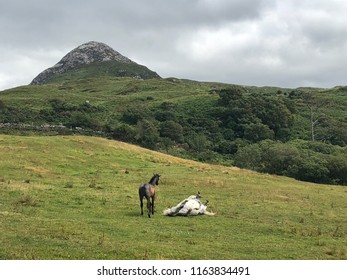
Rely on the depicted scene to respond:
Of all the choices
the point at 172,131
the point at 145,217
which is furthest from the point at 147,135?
the point at 145,217

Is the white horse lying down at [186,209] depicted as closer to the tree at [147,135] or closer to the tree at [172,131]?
the tree at [147,135]

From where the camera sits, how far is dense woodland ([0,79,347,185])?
Answer: 7356cm

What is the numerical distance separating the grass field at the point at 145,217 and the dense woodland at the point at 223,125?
3005 cm

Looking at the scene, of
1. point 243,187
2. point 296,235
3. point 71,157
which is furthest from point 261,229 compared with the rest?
point 71,157

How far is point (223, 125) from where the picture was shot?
122m

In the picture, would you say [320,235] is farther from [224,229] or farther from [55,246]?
[55,246]

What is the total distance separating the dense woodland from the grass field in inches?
1183

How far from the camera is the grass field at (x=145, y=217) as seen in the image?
14664 millimetres

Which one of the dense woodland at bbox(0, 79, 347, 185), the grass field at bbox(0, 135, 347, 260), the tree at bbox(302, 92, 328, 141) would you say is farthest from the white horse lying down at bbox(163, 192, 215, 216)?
the tree at bbox(302, 92, 328, 141)

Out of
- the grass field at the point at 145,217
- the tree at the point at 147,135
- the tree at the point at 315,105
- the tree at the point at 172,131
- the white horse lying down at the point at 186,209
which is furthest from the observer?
the tree at the point at 315,105

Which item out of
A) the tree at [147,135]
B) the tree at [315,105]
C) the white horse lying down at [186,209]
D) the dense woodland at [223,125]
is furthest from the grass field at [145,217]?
the tree at [315,105]

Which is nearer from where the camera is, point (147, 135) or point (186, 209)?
point (186, 209)

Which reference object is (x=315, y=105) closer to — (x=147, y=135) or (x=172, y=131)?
(x=172, y=131)

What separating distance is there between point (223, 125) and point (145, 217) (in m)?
101
